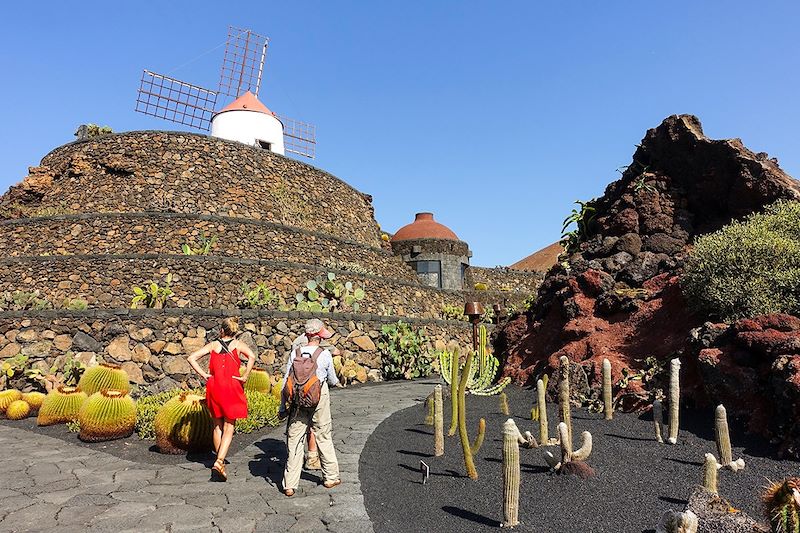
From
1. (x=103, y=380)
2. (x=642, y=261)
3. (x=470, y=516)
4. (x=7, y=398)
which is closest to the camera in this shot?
(x=470, y=516)

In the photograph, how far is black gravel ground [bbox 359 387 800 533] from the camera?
14.1 ft

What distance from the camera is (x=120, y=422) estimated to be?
7.60m

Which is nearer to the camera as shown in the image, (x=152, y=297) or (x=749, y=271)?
(x=749, y=271)

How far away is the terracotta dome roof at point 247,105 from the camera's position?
29922 millimetres

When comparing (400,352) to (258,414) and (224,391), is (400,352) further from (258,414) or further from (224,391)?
(224,391)

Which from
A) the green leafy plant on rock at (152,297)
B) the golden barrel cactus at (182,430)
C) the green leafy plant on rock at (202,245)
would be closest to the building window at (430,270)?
the green leafy plant on rock at (202,245)

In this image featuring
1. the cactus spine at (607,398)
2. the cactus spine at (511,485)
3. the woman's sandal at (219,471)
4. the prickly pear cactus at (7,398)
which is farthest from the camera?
the prickly pear cactus at (7,398)

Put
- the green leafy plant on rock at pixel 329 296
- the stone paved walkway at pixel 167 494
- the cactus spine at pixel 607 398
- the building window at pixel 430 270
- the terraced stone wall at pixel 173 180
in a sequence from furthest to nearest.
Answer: the building window at pixel 430 270, the terraced stone wall at pixel 173 180, the green leafy plant on rock at pixel 329 296, the cactus spine at pixel 607 398, the stone paved walkway at pixel 167 494

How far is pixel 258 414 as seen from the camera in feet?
27.4

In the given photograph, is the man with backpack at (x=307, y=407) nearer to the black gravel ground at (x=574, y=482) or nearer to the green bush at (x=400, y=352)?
the black gravel ground at (x=574, y=482)

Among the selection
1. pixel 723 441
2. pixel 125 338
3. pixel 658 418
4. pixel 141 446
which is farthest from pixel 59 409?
pixel 723 441

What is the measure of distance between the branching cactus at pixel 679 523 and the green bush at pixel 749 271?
186 inches

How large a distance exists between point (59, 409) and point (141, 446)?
267cm

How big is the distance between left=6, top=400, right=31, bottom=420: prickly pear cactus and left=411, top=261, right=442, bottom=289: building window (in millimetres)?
19869
